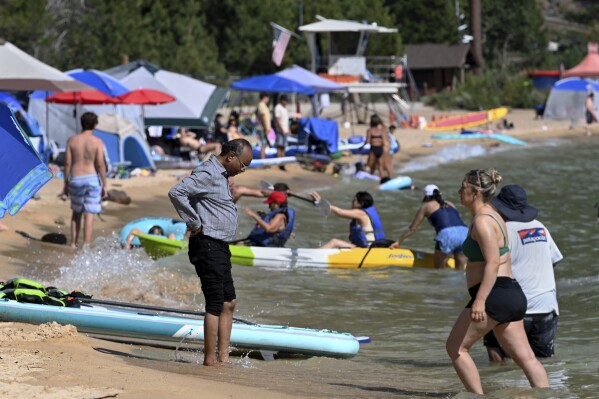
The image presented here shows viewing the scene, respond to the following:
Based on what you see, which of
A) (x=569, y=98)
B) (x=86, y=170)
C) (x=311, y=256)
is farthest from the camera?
(x=569, y=98)

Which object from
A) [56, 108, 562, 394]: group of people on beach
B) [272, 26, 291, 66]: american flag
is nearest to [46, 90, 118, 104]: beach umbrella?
[56, 108, 562, 394]: group of people on beach

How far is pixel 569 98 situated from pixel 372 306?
3322cm

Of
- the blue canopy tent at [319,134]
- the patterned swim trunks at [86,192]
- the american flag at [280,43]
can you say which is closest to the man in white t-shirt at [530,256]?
the patterned swim trunks at [86,192]

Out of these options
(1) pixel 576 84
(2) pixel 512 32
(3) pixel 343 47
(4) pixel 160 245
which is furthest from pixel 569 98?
(4) pixel 160 245

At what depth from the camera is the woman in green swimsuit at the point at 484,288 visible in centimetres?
625

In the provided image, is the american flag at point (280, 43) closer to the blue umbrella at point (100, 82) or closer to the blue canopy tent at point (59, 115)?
the blue canopy tent at point (59, 115)

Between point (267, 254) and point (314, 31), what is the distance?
25.9 meters

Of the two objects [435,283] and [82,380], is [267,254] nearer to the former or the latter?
[435,283]

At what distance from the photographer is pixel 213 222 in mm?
7039

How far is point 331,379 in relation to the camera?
7.54m

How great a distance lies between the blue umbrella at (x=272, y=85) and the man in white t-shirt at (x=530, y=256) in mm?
19042

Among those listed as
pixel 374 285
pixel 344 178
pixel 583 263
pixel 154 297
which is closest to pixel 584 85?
pixel 344 178

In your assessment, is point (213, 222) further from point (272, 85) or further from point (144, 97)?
point (272, 85)

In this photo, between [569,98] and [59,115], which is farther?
[569,98]
